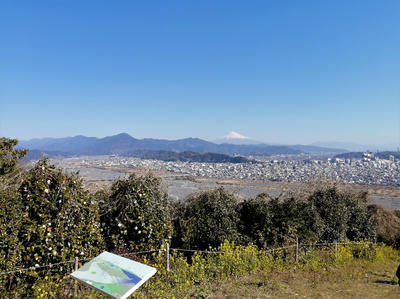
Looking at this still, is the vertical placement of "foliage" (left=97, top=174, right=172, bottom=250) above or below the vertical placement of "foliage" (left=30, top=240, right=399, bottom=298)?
above

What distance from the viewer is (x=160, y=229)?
7.36 meters

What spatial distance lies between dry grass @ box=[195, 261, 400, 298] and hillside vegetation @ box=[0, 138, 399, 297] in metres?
0.30

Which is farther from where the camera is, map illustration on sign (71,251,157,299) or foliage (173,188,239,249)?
foliage (173,188,239,249)

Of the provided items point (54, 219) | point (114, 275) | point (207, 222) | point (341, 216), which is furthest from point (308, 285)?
point (54, 219)

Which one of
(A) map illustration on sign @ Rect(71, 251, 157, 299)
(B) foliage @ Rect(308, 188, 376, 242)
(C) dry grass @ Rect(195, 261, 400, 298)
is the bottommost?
(C) dry grass @ Rect(195, 261, 400, 298)

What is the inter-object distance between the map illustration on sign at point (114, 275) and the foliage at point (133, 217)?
3.19m

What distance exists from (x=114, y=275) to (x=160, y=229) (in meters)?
4.02

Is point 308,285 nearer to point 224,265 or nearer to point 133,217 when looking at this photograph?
point 224,265

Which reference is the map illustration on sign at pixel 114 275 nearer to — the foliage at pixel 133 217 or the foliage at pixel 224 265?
the foliage at pixel 224 265

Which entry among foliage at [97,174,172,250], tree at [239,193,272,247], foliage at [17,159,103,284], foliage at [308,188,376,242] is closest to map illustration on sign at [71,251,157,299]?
foliage at [17,159,103,284]

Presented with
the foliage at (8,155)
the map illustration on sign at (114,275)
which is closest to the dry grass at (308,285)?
the map illustration on sign at (114,275)

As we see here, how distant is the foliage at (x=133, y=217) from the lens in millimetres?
6949

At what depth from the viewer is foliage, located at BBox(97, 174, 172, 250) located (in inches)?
274

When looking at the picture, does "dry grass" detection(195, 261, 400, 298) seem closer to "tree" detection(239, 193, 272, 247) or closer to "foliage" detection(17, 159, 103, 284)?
"tree" detection(239, 193, 272, 247)
